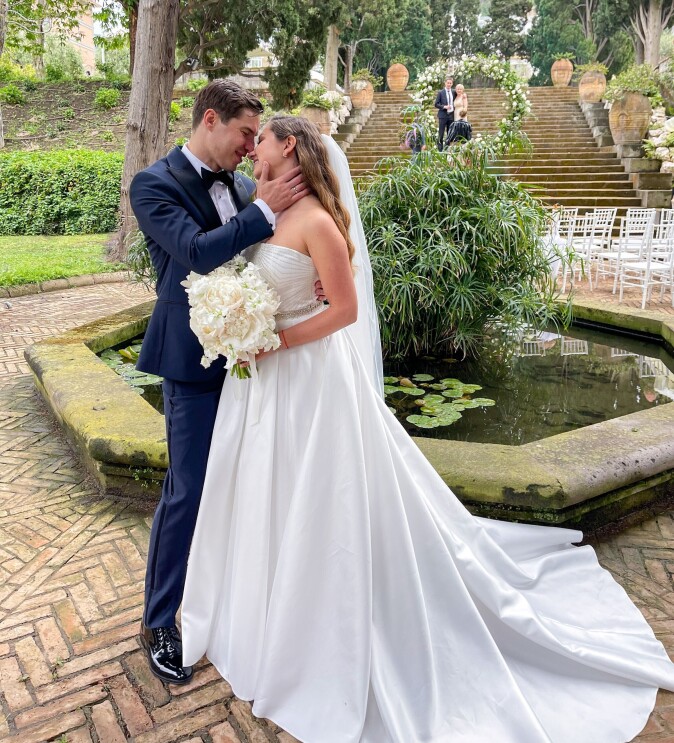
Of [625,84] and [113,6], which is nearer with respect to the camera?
[113,6]

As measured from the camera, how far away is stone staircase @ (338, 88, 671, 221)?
43.7ft

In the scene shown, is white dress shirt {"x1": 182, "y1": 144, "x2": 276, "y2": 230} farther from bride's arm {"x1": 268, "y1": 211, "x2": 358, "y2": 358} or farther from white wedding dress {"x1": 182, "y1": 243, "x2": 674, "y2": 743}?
bride's arm {"x1": 268, "y1": 211, "x2": 358, "y2": 358}

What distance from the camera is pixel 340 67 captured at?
35312mm

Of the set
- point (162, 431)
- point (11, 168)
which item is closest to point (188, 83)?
point (11, 168)

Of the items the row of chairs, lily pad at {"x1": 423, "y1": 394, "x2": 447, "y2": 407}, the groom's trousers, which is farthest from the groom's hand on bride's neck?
the row of chairs

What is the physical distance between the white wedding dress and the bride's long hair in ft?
0.58

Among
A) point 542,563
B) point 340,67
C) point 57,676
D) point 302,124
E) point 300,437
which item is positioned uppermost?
point 340,67

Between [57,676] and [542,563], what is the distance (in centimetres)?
176

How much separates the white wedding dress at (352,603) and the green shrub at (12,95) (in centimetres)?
2523

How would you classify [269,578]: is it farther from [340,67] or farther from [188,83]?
[340,67]

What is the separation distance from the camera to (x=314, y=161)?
6.17 feet

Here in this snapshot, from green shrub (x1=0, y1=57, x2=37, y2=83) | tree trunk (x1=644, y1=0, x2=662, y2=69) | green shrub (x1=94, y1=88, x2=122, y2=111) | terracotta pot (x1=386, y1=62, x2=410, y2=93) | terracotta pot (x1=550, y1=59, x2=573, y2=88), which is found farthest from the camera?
tree trunk (x1=644, y1=0, x2=662, y2=69)

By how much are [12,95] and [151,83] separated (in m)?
16.6

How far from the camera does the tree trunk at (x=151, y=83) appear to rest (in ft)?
30.1
